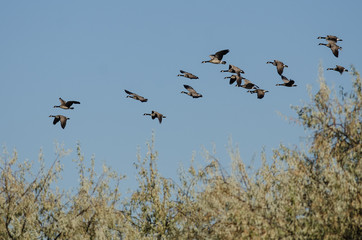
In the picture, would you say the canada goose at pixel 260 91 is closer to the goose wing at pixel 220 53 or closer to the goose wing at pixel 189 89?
the goose wing at pixel 220 53

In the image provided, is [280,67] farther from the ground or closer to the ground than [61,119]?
farther from the ground

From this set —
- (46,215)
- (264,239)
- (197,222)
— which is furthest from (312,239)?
(46,215)

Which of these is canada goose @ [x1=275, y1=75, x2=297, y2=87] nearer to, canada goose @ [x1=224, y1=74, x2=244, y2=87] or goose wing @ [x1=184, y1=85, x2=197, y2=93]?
canada goose @ [x1=224, y1=74, x2=244, y2=87]

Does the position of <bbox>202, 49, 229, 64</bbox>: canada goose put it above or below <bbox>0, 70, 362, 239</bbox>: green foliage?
above

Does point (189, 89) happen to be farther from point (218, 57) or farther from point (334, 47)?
point (334, 47)

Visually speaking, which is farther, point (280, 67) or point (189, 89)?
point (189, 89)

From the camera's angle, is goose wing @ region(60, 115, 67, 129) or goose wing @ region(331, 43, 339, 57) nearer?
goose wing @ region(331, 43, 339, 57)

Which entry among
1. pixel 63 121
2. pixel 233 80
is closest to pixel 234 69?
pixel 233 80

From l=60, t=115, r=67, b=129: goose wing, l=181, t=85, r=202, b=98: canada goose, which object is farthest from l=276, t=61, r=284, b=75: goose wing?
l=60, t=115, r=67, b=129: goose wing

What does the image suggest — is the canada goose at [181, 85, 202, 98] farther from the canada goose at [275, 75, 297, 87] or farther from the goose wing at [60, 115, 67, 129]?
the goose wing at [60, 115, 67, 129]

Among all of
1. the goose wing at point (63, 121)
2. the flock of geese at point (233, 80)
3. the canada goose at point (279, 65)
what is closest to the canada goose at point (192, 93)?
the flock of geese at point (233, 80)

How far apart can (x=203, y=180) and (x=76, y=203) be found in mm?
7213

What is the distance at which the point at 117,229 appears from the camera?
2638cm

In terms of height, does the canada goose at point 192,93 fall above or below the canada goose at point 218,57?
below
